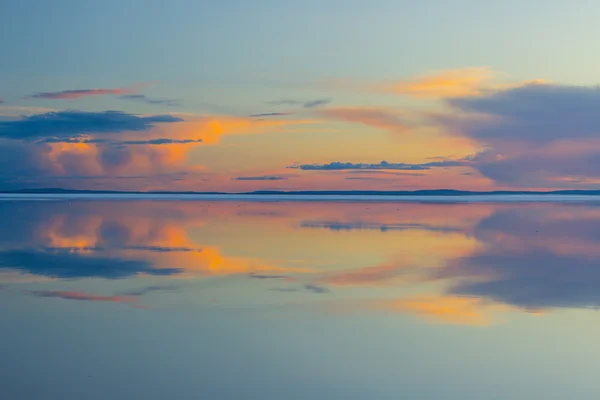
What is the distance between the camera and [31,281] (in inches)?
372

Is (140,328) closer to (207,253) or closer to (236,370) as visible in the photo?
(236,370)

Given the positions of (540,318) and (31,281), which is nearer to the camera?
(540,318)

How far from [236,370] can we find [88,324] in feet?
6.73

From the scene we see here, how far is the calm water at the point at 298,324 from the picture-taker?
527 centimetres

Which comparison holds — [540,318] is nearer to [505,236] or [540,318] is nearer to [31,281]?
[31,281]

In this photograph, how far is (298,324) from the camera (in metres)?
7.07

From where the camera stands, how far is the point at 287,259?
12.2 meters

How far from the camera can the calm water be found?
527cm

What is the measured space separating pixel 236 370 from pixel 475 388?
1.83 metres

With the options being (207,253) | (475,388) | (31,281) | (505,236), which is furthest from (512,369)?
(505,236)

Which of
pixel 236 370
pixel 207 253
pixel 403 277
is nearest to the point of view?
pixel 236 370

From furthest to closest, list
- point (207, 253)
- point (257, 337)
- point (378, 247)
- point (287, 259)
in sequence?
point (378, 247), point (207, 253), point (287, 259), point (257, 337)

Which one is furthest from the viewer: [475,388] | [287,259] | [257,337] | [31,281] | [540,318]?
[287,259]

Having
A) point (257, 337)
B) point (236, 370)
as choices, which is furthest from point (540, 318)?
point (236, 370)
